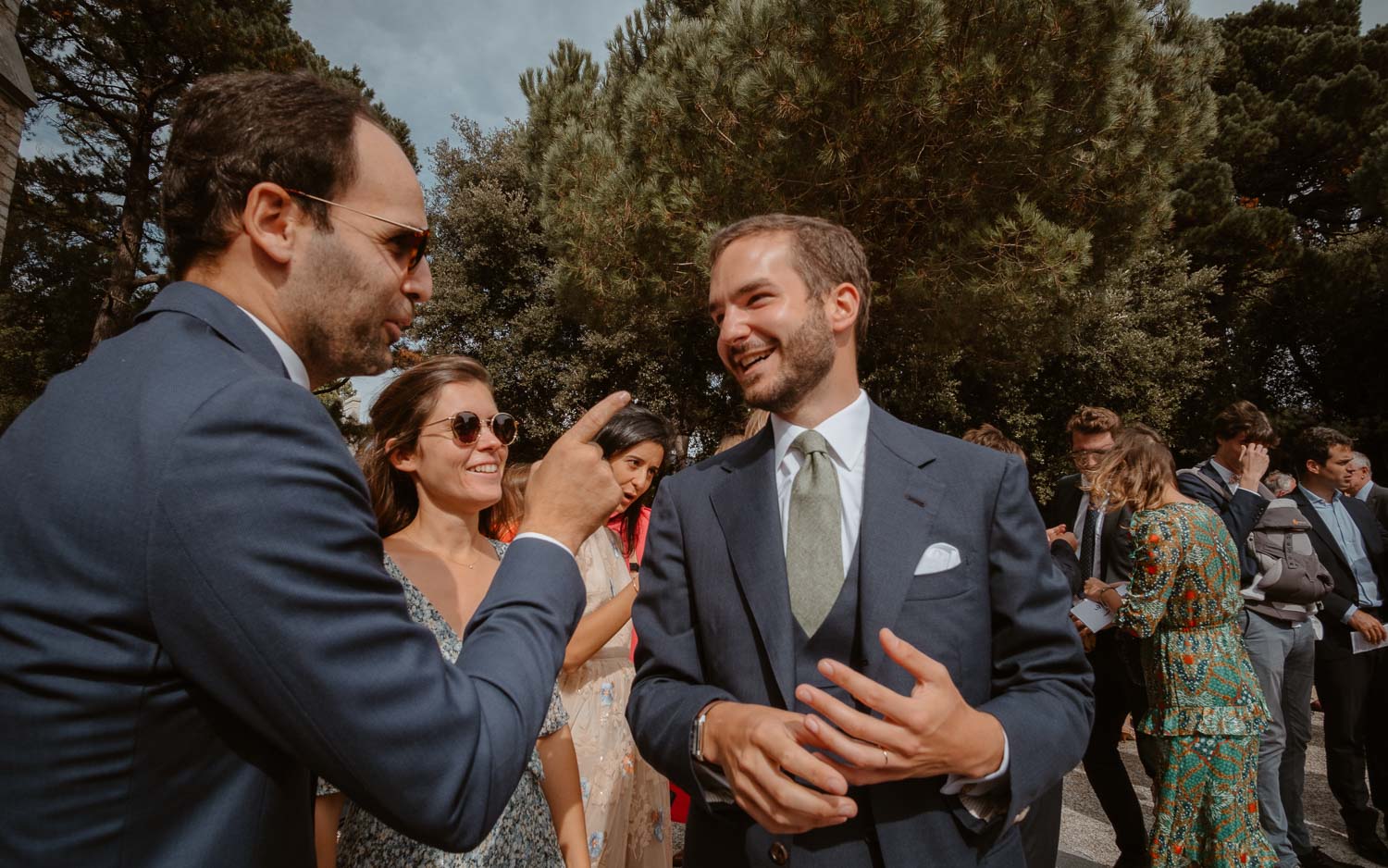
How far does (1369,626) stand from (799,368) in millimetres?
5380

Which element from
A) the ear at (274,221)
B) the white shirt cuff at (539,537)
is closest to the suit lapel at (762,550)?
the white shirt cuff at (539,537)

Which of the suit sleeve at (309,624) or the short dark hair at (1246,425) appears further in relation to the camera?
the short dark hair at (1246,425)

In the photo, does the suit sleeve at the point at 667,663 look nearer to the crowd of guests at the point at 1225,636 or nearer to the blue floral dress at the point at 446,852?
the blue floral dress at the point at 446,852

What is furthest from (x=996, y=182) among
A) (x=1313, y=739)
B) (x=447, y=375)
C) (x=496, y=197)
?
(x=496, y=197)

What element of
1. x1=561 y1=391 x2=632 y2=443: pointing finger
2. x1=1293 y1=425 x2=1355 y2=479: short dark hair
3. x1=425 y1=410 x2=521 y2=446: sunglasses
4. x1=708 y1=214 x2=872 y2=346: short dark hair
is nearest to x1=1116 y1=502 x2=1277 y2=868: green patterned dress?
x1=1293 y1=425 x2=1355 y2=479: short dark hair

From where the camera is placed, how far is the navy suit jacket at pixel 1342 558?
4.86 m

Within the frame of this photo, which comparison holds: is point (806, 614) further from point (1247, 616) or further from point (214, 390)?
point (1247, 616)

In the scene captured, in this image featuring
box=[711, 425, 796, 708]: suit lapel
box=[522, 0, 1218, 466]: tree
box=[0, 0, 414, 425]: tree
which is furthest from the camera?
box=[0, 0, 414, 425]: tree

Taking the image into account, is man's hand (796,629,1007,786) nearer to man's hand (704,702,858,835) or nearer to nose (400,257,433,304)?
man's hand (704,702,858,835)

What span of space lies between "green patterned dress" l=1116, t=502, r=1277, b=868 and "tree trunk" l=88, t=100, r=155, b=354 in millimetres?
19153

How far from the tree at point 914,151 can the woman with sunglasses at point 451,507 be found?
645cm

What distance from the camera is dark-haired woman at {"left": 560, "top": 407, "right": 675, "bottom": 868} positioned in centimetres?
296

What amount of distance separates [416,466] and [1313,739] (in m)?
8.40

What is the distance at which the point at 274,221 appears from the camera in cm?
120
